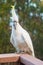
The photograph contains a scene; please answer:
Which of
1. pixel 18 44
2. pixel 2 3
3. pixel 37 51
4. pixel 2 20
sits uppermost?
pixel 2 3

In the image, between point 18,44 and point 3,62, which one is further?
point 18,44

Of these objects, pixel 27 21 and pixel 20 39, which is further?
pixel 27 21

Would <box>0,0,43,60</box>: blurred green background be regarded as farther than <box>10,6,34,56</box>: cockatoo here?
Yes

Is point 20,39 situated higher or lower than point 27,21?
lower

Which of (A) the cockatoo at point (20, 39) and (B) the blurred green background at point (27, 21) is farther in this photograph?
(B) the blurred green background at point (27, 21)

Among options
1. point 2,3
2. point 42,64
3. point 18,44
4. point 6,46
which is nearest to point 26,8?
point 2,3

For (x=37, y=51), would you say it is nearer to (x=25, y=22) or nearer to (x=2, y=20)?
(x=25, y=22)

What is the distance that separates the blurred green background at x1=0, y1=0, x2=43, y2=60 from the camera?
580 cm

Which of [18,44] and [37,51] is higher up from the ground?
[18,44]

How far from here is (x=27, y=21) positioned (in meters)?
6.36

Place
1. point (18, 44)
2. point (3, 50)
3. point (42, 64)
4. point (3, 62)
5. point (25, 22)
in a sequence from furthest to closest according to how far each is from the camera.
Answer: point (25, 22) → point (3, 50) → point (18, 44) → point (3, 62) → point (42, 64)

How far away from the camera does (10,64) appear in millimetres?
1904

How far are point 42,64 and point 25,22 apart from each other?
4837mm

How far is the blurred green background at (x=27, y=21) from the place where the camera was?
5.80 metres
